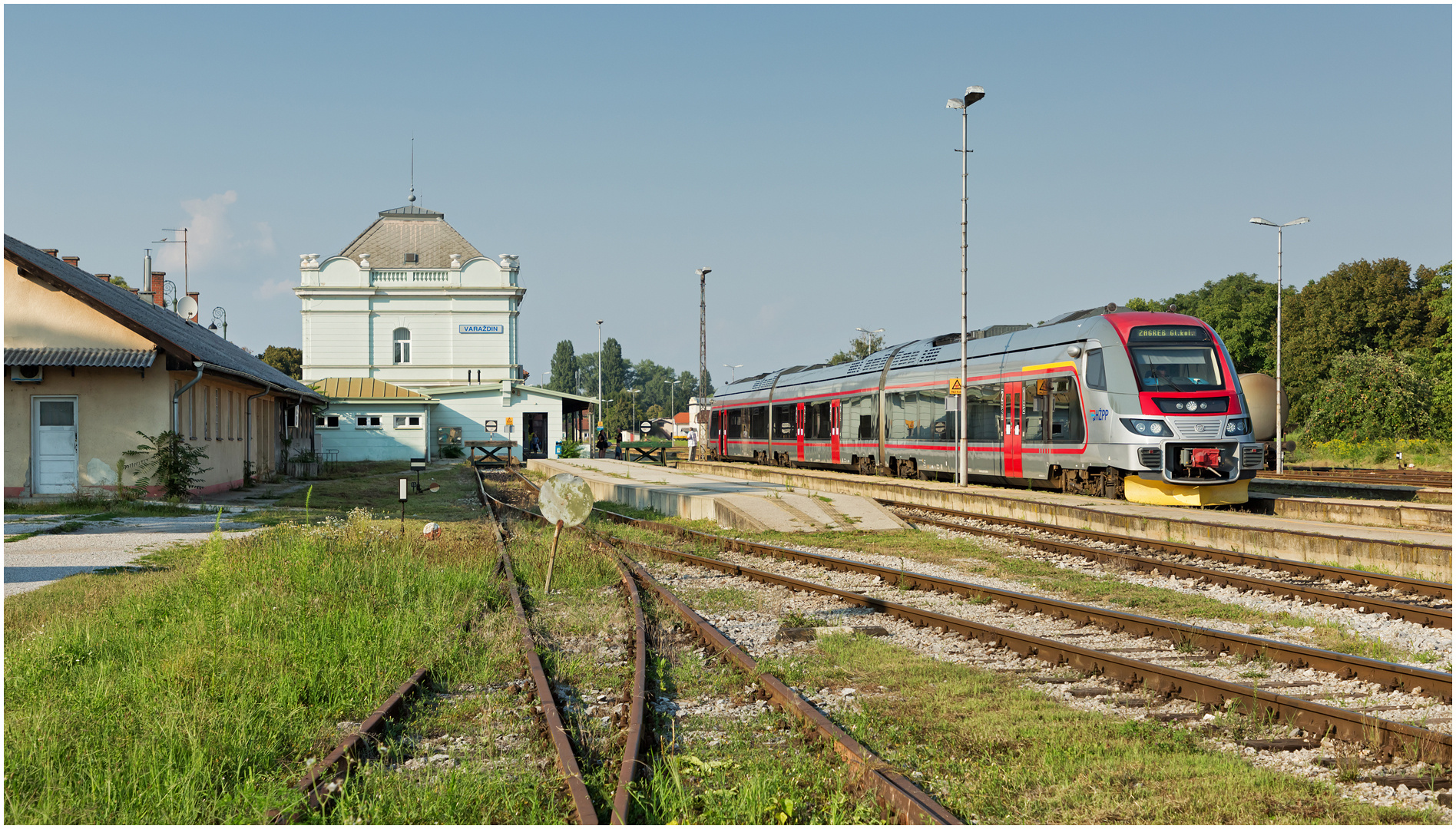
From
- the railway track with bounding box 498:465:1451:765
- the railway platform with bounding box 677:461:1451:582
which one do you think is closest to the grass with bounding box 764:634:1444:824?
the railway track with bounding box 498:465:1451:765

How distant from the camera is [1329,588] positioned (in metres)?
10.7

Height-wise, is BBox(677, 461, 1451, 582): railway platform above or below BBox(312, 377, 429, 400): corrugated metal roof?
below

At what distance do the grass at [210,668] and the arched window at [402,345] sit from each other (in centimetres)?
5295

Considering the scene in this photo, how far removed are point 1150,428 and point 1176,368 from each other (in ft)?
3.87

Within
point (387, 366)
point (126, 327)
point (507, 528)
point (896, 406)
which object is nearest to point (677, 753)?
point (507, 528)

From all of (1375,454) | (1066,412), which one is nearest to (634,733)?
(1066,412)

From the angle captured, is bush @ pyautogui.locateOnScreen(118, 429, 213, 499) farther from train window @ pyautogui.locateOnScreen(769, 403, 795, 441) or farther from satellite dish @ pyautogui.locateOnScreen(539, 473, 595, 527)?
train window @ pyautogui.locateOnScreen(769, 403, 795, 441)

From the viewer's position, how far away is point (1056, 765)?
5.02 meters

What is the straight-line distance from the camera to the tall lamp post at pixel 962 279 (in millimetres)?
22875

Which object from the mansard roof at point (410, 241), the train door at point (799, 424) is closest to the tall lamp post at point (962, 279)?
the train door at point (799, 424)

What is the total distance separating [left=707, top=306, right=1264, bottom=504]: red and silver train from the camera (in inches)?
681

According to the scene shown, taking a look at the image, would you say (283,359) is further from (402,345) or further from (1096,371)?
(1096,371)

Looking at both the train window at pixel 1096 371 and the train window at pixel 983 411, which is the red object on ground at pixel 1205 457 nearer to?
the train window at pixel 1096 371

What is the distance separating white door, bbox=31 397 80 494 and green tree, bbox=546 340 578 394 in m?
146
